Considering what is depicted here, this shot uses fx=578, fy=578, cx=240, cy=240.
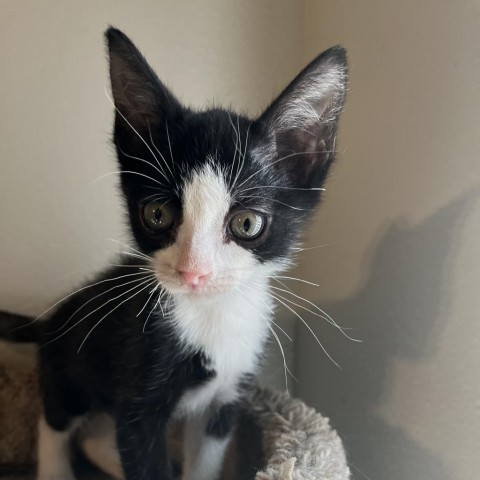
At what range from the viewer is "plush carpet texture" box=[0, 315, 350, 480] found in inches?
37.2

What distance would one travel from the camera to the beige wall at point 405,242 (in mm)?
872

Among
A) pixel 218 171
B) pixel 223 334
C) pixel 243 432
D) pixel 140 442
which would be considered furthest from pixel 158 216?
pixel 243 432

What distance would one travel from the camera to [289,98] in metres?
0.79

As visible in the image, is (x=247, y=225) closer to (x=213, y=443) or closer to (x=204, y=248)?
(x=204, y=248)

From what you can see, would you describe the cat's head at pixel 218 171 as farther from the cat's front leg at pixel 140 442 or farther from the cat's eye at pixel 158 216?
the cat's front leg at pixel 140 442

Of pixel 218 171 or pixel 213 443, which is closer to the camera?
pixel 218 171

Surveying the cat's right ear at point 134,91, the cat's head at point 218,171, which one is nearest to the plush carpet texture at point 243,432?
the cat's head at point 218,171

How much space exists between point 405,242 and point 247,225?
353mm

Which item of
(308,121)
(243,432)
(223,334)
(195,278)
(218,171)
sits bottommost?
(243,432)

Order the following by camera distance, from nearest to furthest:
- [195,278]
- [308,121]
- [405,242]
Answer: [195,278] → [308,121] → [405,242]

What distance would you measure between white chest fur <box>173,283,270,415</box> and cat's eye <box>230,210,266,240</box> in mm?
113

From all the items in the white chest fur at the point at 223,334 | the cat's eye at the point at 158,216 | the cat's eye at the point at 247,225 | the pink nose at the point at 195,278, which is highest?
the cat's eye at the point at 247,225

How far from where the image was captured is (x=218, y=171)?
2.61 feet

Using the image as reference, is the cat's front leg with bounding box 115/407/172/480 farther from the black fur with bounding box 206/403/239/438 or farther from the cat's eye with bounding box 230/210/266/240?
the cat's eye with bounding box 230/210/266/240
